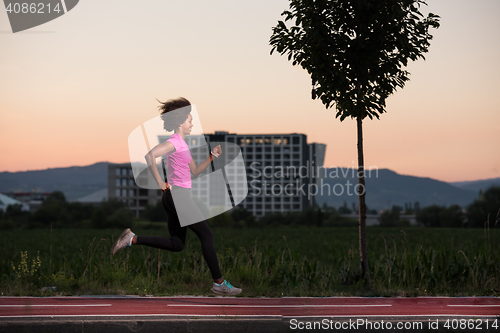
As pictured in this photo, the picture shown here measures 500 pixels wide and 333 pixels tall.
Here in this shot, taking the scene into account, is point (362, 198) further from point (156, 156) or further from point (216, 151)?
point (156, 156)

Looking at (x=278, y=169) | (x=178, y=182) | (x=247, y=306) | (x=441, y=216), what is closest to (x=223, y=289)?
(x=247, y=306)

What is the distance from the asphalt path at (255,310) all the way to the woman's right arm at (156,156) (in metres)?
1.60

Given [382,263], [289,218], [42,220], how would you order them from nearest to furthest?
[382,263] → [42,220] → [289,218]

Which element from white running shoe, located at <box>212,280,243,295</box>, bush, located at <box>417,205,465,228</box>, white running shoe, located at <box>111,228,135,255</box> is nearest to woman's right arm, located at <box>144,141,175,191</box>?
white running shoe, located at <box>111,228,135,255</box>

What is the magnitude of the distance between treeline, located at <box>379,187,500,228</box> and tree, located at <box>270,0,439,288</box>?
9262 cm

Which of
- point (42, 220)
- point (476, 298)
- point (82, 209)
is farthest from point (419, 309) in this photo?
point (82, 209)

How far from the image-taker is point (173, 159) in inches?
251

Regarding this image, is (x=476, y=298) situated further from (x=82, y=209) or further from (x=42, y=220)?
(x=82, y=209)

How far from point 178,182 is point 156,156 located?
0.48m

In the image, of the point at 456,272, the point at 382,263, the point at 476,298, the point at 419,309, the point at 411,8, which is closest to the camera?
the point at 419,309

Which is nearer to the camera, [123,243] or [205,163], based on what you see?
[205,163]

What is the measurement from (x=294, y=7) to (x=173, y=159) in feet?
12.1

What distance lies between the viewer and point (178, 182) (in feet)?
21.0

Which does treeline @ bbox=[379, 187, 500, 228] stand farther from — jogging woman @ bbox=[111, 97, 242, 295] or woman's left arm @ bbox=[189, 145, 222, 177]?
woman's left arm @ bbox=[189, 145, 222, 177]
